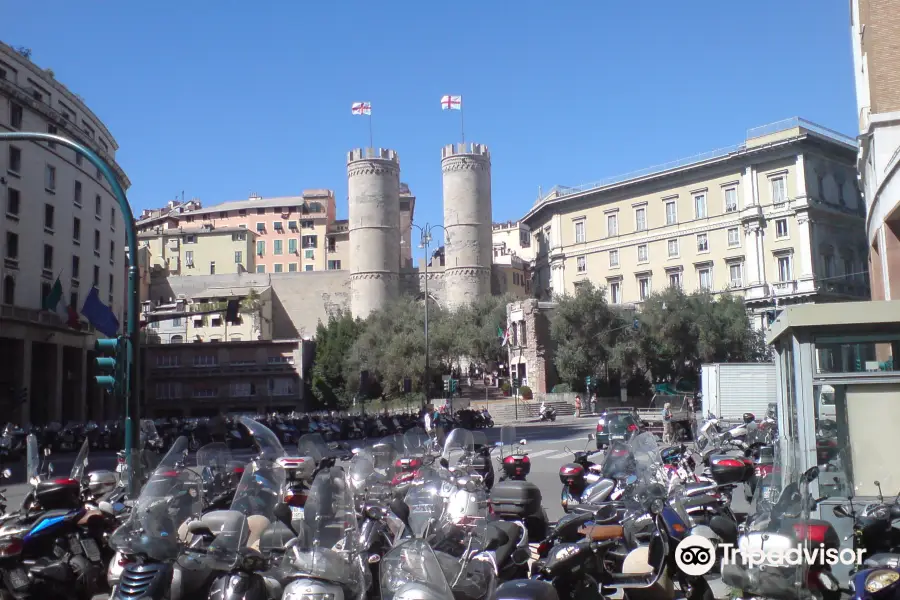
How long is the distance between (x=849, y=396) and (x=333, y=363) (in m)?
56.9

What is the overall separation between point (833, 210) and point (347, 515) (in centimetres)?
5589

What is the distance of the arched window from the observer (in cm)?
3909

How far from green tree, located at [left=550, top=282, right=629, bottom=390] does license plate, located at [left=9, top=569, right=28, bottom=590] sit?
45.0 meters

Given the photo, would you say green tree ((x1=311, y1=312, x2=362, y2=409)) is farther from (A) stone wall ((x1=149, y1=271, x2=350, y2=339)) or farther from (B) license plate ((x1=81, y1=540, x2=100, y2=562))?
(B) license plate ((x1=81, y1=540, x2=100, y2=562))

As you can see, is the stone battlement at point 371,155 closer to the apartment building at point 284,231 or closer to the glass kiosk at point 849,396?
the apartment building at point 284,231

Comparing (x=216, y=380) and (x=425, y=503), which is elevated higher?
(x=216, y=380)

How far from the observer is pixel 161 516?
20.2ft

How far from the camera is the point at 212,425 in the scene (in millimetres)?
26141

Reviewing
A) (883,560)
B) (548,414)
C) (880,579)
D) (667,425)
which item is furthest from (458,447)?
(548,414)

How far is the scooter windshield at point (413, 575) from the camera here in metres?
4.49

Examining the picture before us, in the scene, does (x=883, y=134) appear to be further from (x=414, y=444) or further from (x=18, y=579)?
(x=18, y=579)

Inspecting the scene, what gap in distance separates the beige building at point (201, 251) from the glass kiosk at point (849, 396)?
80.7m

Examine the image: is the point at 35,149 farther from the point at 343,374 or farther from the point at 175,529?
the point at 175,529

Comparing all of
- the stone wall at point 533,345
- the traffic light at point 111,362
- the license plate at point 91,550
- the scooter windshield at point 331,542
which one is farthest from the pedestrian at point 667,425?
the stone wall at point 533,345
